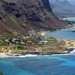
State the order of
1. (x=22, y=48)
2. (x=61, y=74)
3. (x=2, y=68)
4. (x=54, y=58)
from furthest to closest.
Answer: (x=22, y=48), (x=54, y=58), (x=2, y=68), (x=61, y=74)

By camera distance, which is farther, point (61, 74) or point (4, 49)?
point (4, 49)

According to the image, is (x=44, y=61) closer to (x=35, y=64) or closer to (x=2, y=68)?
(x=35, y=64)

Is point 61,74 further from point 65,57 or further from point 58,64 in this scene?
point 65,57

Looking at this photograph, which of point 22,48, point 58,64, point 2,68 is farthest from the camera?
point 22,48

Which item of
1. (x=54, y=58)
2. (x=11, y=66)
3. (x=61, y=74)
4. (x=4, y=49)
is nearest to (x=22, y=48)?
(x=4, y=49)

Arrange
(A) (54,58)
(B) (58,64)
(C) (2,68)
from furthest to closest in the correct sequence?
1. (A) (54,58)
2. (B) (58,64)
3. (C) (2,68)

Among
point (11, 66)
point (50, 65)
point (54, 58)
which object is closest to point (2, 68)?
point (11, 66)
